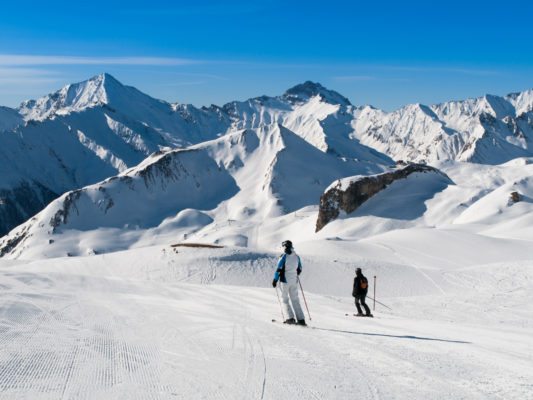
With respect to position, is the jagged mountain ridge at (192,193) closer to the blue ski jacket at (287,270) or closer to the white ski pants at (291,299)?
the white ski pants at (291,299)

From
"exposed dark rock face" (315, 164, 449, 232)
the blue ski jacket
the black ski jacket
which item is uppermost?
"exposed dark rock face" (315, 164, 449, 232)

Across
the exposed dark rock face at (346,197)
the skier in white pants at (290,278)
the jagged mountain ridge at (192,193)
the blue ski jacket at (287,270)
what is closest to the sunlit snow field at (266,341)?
the skier in white pants at (290,278)

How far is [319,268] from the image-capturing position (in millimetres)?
25844

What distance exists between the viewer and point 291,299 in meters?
9.99

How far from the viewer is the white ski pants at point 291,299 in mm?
9844

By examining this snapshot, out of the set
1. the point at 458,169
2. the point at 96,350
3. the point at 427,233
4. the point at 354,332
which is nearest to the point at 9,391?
the point at 96,350

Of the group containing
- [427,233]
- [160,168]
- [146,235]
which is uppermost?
[160,168]

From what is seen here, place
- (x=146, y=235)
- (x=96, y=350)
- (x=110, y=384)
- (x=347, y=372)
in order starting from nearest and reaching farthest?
(x=110, y=384), (x=347, y=372), (x=96, y=350), (x=146, y=235)

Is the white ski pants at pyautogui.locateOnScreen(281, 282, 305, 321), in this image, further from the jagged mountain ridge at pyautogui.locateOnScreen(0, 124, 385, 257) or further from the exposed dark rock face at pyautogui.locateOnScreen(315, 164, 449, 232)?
the jagged mountain ridge at pyautogui.locateOnScreen(0, 124, 385, 257)

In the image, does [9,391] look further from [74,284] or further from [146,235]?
[146,235]

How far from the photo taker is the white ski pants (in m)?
9.84

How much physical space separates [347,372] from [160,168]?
16002 cm

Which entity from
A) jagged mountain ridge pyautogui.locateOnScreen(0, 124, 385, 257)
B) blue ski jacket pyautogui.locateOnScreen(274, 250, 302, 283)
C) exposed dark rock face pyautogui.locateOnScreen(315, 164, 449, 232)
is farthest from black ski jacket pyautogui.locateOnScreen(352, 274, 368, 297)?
jagged mountain ridge pyautogui.locateOnScreen(0, 124, 385, 257)

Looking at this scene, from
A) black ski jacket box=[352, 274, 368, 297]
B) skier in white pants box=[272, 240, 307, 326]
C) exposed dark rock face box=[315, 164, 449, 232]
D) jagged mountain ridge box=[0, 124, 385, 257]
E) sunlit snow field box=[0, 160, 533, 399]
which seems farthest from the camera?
jagged mountain ridge box=[0, 124, 385, 257]
